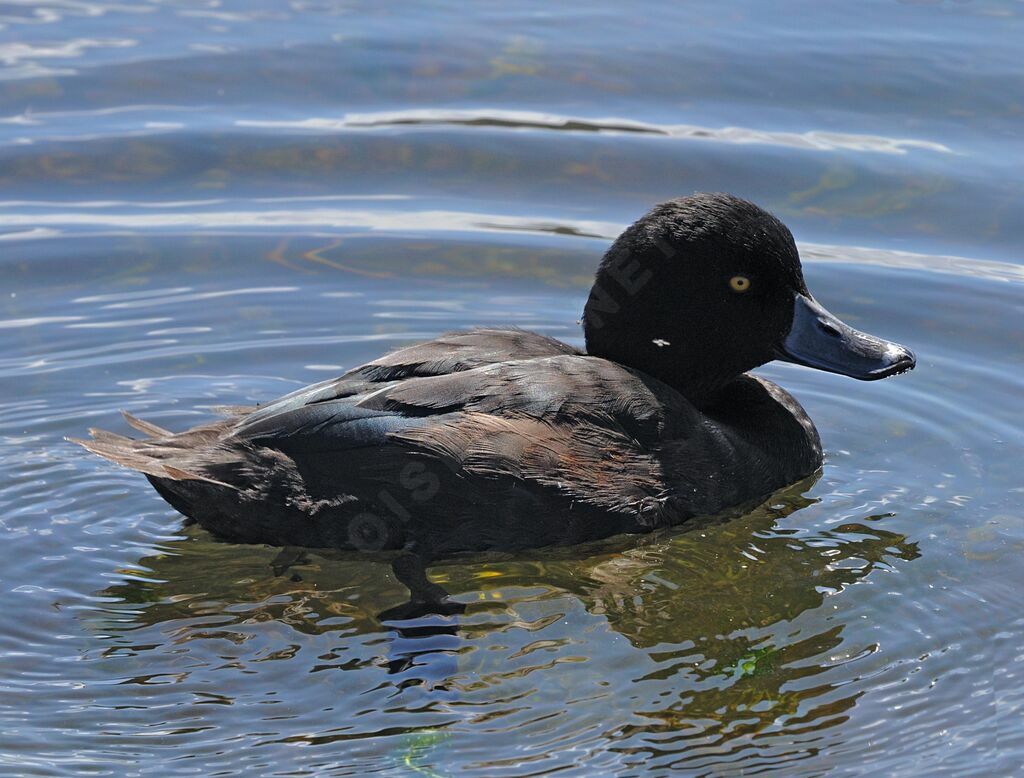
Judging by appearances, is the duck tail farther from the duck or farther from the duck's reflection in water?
the duck's reflection in water

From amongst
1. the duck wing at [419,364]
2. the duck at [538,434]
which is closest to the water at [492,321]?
the duck at [538,434]

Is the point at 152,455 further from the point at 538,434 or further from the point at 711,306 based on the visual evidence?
the point at 711,306

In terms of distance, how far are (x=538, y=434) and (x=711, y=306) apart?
4.01 feet

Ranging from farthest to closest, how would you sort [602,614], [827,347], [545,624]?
[827,347], [602,614], [545,624]

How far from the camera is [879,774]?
4.82 meters

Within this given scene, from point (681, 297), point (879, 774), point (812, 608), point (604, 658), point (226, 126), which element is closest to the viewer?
point (879, 774)

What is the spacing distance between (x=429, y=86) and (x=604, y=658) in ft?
21.6

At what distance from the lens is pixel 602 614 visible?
18.7 ft

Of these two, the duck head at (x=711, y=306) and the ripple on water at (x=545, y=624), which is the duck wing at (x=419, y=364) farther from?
the ripple on water at (x=545, y=624)

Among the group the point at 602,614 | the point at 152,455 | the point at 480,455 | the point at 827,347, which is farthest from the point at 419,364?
the point at 827,347

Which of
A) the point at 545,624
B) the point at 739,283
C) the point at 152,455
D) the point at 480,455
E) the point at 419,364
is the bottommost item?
the point at 545,624

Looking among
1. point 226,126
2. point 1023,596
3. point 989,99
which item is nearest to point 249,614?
point 1023,596

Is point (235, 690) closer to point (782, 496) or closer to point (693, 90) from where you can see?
point (782, 496)

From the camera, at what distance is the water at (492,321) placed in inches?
199
